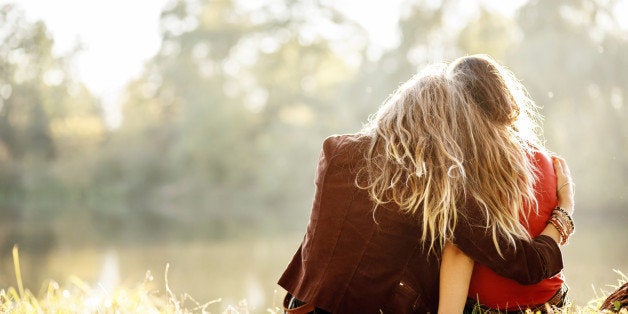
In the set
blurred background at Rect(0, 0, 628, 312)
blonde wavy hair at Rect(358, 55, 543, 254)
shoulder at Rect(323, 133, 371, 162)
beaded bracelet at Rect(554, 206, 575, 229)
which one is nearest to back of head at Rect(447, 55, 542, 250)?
blonde wavy hair at Rect(358, 55, 543, 254)

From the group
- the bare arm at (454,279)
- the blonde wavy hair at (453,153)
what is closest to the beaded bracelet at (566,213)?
the blonde wavy hair at (453,153)

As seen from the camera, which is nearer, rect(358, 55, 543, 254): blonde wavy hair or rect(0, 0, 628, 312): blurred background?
rect(358, 55, 543, 254): blonde wavy hair

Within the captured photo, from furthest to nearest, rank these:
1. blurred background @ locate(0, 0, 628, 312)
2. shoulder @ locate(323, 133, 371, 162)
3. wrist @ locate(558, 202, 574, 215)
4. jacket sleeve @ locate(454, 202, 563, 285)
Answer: blurred background @ locate(0, 0, 628, 312) → wrist @ locate(558, 202, 574, 215) → shoulder @ locate(323, 133, 371, 162) → jacket sleeve @ locate(454, 202, 563, 285)

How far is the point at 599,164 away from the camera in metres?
13.6

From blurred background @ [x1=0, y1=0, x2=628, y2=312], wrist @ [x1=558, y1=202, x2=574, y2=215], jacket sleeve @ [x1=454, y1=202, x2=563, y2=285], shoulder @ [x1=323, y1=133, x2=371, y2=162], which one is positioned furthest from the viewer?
blurred background @ [x1=0, y1=0, x2=628, y2=312]

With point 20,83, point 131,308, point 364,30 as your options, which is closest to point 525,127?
point 131,308

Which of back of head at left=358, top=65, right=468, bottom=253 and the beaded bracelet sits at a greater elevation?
back of head at left=358, top=65, right=468, bottom=253

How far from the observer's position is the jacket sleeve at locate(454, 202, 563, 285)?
2.00m

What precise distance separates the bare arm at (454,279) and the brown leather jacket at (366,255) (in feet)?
0.14

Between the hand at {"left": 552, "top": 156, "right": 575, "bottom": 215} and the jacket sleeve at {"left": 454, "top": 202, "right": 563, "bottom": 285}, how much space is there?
240mm

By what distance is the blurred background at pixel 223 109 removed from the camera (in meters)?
13.5

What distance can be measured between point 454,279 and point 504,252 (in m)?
0.16

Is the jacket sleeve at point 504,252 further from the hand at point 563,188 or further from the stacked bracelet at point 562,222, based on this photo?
the hand at point 563,188

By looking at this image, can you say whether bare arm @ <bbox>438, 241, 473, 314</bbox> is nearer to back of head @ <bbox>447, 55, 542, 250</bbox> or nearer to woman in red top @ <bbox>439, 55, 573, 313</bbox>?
woman in red top @ <bbox>439, 55, 573, 313</bbox>
